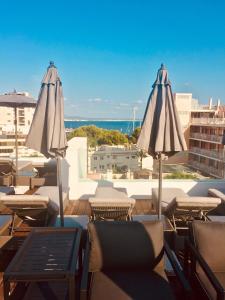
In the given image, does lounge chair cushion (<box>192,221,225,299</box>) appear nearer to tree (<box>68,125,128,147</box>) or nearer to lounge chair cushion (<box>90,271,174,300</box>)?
lounge chair cushion (<box>90,271,174,300</box>)

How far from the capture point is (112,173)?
730 cm

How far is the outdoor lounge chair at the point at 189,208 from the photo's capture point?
407 cm

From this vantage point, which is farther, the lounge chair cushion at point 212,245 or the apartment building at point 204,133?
the apartment building at point 204,133

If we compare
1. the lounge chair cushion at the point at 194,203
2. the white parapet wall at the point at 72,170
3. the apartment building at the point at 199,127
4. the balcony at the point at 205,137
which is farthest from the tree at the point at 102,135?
the lounge chair cushion at the point at 194,203

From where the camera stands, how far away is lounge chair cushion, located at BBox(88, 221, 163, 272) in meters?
2.71

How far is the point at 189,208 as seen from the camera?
13.6ft

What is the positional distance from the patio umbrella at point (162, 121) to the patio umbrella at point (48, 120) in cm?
117

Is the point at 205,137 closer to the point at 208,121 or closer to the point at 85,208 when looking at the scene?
the point at 208,121

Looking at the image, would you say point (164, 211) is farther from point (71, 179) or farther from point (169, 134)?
point (71, 179)

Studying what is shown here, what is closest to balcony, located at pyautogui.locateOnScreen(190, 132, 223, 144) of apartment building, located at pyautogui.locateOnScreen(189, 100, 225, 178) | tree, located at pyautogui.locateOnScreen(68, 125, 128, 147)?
apartment building, located at pyautogui.locateOnScreen(189, 100, 225, 178)

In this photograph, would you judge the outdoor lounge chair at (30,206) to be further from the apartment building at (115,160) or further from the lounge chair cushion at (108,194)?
the apartment building at (115,160)

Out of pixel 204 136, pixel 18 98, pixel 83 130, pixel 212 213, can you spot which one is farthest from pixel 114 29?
pixel 212 213

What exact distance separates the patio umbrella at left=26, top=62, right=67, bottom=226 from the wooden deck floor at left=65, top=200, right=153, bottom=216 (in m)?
2.30

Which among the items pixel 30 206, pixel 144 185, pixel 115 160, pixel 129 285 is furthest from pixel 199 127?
pixel 129 285
